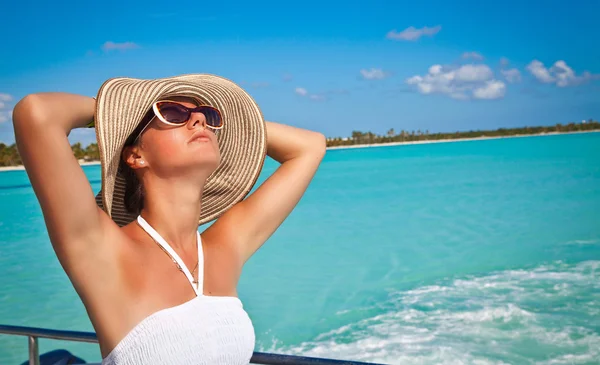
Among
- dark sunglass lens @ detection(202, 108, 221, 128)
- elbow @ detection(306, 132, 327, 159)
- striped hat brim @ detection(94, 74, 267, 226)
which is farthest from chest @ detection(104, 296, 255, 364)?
elbow @ detection(306, 132, 327, 159)

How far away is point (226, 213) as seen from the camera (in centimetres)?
142

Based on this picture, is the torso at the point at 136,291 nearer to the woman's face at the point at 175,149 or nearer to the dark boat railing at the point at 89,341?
the woman's face at the point at 175,149

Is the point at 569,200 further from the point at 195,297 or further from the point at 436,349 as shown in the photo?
the point at 195,297

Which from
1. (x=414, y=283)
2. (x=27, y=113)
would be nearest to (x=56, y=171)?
(x=27, y=113)

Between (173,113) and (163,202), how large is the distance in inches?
6.9

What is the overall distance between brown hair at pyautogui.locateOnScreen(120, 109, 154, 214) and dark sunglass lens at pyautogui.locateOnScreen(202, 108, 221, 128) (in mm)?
117

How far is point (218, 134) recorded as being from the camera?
1473mm

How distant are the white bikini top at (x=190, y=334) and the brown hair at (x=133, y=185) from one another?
0.37 ft

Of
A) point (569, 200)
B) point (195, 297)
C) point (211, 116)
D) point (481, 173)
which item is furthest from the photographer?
point (481, 173)

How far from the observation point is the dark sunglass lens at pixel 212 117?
1.25 meters

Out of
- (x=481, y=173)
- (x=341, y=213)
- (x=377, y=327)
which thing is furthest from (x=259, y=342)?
(x=481, y=173)

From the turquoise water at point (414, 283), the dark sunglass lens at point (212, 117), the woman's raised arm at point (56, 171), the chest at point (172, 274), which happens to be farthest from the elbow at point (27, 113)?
→ the turquoise water at point (414, 283)

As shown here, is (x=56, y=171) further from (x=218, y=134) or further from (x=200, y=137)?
(x=218, y=134)

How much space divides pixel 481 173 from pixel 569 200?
10.0 metres
